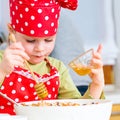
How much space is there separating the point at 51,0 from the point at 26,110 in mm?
482

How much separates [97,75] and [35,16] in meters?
0.26

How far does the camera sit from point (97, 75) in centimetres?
148

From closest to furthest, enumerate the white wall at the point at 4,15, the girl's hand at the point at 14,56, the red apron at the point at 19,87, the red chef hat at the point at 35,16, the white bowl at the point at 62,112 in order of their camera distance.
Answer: the white bowl at the point at 62,112, the girl's hand at the point at 14,56, the red chef hat at the point at 35,16, the red apron at the point at 19,87, the white wall at the point at 4,15

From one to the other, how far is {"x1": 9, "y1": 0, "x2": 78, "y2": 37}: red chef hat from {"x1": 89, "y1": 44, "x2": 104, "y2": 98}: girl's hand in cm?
16

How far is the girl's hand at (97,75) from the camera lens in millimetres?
1448

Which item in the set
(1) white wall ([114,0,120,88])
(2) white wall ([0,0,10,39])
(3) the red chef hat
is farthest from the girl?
(1) white wall ([114,0,120,88])

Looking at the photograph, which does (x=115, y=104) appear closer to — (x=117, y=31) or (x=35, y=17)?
(x=117, y=31)

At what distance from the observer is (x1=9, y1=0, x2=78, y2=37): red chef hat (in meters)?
1.44

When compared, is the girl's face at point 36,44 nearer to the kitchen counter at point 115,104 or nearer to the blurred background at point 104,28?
the kitchen counter at point 115,104

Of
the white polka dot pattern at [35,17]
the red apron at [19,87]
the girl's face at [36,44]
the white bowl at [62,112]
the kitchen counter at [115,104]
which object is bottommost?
the kitchen counter at [115,104]

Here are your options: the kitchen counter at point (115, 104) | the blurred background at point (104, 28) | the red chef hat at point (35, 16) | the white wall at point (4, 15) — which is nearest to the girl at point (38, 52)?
the red chef hat at point (35, 16)

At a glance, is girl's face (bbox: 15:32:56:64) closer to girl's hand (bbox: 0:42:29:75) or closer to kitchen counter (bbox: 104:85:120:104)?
girl's hand (bbox: 0:42:29:75)

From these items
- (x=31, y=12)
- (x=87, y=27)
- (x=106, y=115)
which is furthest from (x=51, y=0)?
(x=87, y=27)

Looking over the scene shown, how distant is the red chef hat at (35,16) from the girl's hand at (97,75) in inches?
6.3
